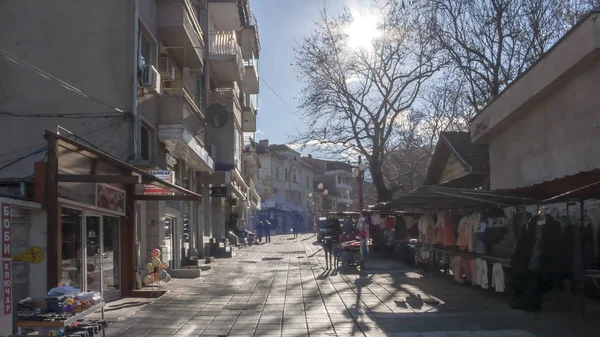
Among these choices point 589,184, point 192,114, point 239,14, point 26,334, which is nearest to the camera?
point 26,334

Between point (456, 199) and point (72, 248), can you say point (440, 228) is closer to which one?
point (456, 199)

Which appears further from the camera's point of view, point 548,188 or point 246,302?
point 246,302

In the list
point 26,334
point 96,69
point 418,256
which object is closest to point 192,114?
point 96,69

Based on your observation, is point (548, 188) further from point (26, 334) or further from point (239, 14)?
point (239, 14)

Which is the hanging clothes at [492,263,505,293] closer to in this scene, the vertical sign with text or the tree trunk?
the vertical sign with text

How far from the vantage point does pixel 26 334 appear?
7.81m

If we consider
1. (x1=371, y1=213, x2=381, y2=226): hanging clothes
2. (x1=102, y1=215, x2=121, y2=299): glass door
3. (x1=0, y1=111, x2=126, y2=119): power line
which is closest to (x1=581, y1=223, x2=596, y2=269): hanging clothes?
(x1=102, y1=215, x2=121, y2=299): glass door

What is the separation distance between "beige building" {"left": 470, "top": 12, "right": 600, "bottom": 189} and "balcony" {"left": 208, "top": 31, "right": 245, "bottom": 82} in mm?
12658

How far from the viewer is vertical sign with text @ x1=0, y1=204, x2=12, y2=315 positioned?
8.14 meters

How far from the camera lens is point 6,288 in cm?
820

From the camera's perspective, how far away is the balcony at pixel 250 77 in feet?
114

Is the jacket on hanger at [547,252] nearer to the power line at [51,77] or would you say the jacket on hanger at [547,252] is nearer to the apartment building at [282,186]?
the power line at [51,77]

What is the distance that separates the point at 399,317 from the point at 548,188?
3520 mm

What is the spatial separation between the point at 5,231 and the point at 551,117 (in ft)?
35.1
